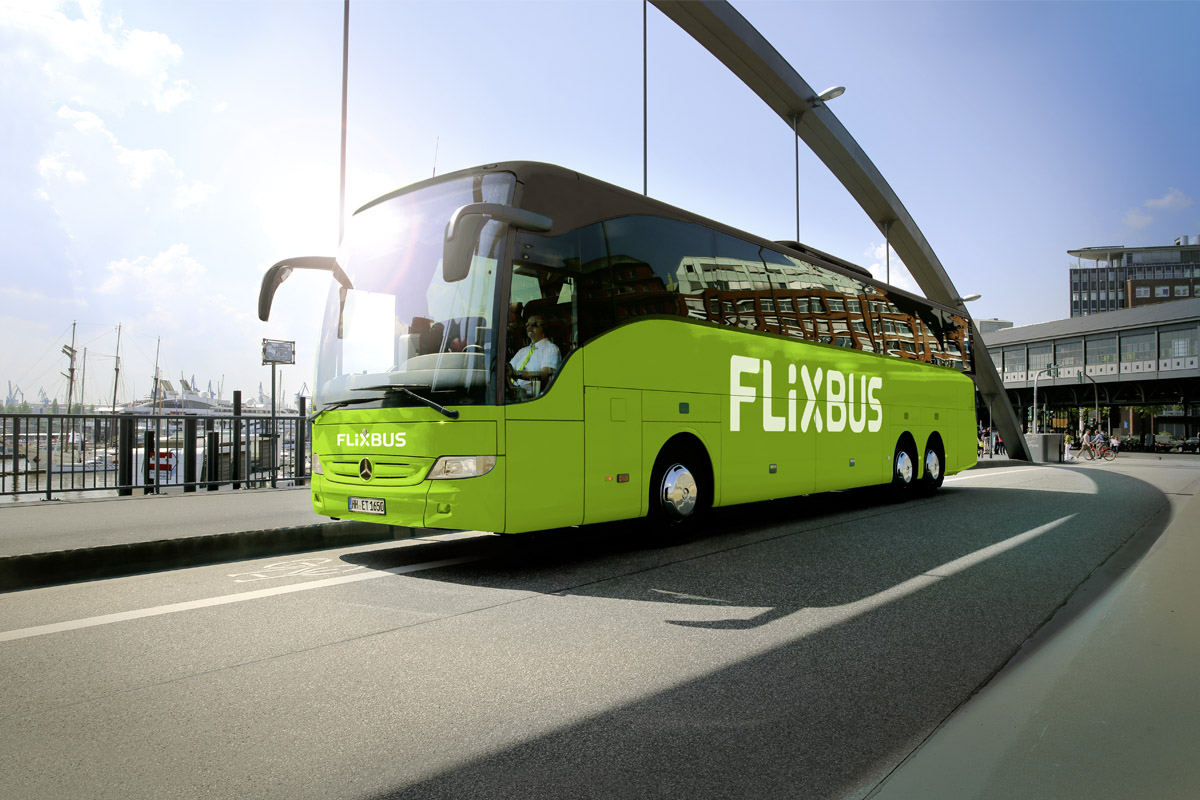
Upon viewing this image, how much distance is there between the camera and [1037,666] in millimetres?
4098

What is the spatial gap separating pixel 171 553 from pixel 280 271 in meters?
2.77

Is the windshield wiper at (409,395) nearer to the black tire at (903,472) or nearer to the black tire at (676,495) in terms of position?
the black tire at (676,495)

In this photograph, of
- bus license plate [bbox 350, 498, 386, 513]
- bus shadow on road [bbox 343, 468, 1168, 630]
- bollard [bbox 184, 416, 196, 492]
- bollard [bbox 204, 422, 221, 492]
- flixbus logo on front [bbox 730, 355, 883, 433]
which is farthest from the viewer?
bollard [bbox 204, 422, 221, 492]

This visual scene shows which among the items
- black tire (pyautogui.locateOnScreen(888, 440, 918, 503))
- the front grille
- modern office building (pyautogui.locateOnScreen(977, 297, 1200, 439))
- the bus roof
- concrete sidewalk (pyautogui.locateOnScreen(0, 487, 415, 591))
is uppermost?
modern office building (pyautogui.locateOnScreen(977, 297, 1200, 439))

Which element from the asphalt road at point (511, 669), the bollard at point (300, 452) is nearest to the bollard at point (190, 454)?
the bollard at point (300, 452)

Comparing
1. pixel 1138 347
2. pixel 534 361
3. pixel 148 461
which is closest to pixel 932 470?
pixel 534 361

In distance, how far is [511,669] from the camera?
13.3ft

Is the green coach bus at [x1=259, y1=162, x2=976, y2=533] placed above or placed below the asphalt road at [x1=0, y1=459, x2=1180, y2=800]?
above

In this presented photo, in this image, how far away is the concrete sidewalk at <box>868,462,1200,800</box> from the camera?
2725mm

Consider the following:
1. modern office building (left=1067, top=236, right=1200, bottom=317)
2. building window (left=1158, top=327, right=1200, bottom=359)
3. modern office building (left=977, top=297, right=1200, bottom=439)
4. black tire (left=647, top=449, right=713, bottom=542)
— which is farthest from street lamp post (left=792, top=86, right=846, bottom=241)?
modern office building (left=1067, top=236, right=1200, bottom=317)

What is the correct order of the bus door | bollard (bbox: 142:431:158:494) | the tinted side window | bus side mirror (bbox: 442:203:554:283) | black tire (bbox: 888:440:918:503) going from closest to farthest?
bus side mirror (bbox: 442:203:554:283)
the bus door
the tinted side window
bollard (bbox: 142:431:158:494)
black tire (bbox: 888:440:918:503)

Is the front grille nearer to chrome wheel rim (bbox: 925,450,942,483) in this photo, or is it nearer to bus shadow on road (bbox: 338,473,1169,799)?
bus shadow on road (bbox: 338,473,1169,799)

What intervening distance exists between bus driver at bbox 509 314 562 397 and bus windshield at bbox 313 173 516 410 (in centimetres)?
23

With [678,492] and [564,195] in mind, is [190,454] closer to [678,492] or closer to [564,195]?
[678,492]
